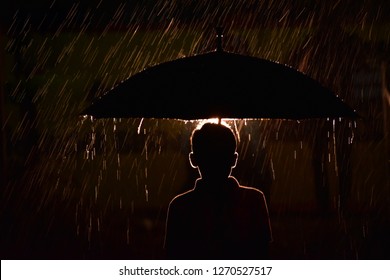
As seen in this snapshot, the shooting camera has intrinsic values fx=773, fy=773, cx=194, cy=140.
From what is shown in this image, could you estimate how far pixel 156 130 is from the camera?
12.5 meters

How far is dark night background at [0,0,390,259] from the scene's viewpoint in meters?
10.4

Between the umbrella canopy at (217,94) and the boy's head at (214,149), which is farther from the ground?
the umbrella canopy at (217,94)

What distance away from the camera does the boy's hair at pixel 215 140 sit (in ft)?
11.9

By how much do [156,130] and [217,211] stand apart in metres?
8.84

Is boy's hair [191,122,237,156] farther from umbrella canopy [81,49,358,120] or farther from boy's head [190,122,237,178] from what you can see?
umbrella canopy [81,49,358,120]

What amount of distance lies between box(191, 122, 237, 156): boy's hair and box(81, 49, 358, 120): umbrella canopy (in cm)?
30

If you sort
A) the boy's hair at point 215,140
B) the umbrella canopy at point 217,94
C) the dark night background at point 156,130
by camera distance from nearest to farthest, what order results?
the boy's hair at point 215,140
the umbrella canopy at point 217,94
the dark night background at point 156,130

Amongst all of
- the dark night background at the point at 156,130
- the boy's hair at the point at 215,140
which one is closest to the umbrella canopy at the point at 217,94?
the boy's hair at the point at 215,140

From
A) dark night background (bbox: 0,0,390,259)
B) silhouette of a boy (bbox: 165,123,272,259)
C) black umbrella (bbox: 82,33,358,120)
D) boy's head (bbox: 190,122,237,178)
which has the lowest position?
silhouette of a boy (bbox: 165,123,272,259)

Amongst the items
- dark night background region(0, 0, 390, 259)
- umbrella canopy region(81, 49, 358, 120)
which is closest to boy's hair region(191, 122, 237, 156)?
umbrella canopy region(81, 49, 358, 120)

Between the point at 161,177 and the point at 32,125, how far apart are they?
2.23 m

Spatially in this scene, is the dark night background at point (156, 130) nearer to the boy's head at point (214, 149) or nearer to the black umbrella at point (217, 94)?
the black umbrella at point (217, 94)

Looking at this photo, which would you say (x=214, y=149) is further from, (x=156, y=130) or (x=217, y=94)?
(x=156, y=130)

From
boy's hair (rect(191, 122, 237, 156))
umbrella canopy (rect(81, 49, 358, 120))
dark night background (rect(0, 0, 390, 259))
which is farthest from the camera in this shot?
dark night background (rect(0, 0, 390, 259))
